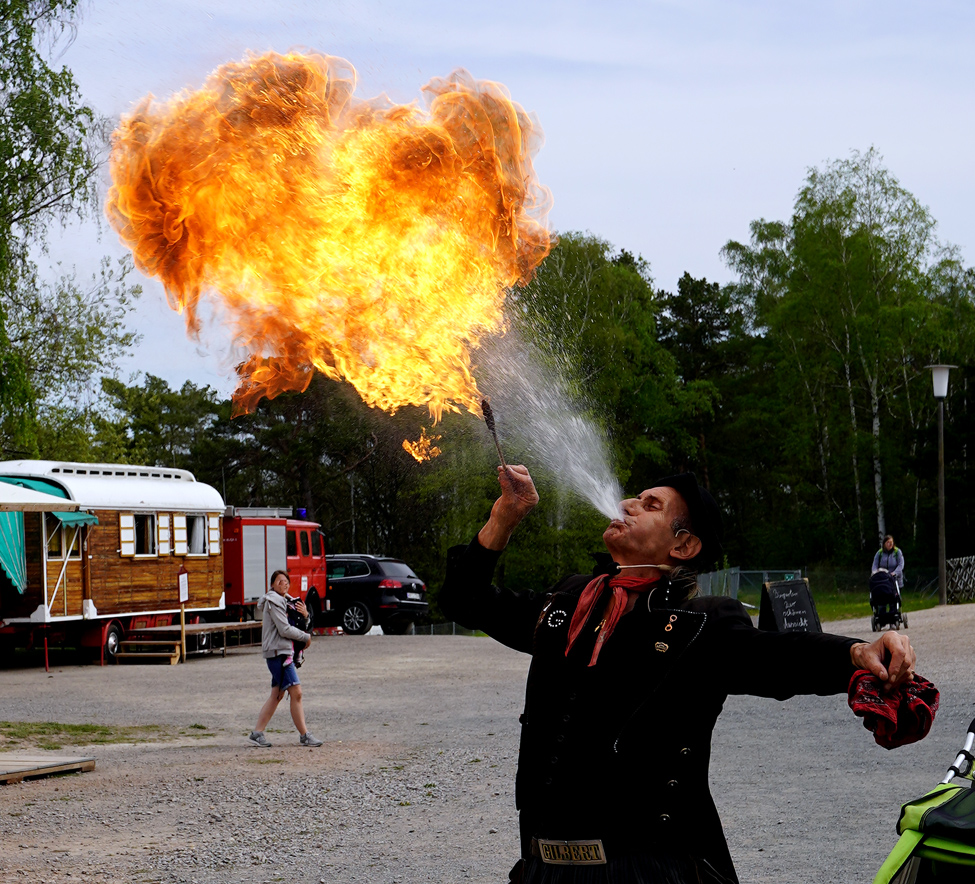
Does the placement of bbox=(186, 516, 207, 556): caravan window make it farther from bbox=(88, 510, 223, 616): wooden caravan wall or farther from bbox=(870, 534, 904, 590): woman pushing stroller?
bbox=(870, 534, 904, 590): woman pushing stroller

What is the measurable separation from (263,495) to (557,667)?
2153 inches

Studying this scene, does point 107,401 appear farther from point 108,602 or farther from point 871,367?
point 871,367

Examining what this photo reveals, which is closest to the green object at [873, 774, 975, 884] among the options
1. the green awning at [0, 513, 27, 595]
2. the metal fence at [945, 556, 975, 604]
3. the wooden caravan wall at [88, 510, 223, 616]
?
the green awning at [0, 513, 27, 595]

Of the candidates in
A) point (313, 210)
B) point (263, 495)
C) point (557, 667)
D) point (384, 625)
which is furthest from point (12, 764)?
point (263, 495)

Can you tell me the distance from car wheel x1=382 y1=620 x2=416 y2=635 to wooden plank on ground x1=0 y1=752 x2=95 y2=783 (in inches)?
757

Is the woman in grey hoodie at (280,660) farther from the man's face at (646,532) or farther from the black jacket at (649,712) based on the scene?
the black jacket at (649,712)

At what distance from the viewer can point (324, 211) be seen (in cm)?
663

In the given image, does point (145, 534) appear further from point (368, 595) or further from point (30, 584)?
point (368, 595)

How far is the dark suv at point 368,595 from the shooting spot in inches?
1183

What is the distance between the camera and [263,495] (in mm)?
56688

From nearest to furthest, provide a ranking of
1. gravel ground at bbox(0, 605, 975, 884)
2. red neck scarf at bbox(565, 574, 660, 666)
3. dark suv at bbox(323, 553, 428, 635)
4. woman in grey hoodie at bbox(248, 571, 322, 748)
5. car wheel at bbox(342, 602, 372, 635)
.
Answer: red neck scarf at bbox(565, 574, 660, 666) < gravel ground at bbox(0, 605, 975, 884) < woman in grey hoodie at bbox(248, 571, 322, 748) < dark suv at bbox(323, 553, 428, 635) < car wheel at bbox(342, 602, 372, 635)

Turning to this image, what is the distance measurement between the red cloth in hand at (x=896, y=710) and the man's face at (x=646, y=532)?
0.81 meters

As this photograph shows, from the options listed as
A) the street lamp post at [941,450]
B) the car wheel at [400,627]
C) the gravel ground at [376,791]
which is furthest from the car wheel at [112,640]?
the street lamp post at [941,450]

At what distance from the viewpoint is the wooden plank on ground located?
33.6 feet
